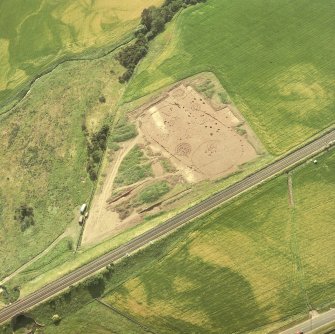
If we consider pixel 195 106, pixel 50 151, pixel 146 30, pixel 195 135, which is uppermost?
pixel 146 30

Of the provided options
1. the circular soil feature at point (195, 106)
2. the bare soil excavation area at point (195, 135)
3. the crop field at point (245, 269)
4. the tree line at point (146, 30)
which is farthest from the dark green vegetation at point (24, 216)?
the circular soil feature at point (195, 106)

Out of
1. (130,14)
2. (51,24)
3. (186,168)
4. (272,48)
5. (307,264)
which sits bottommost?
(307,264)

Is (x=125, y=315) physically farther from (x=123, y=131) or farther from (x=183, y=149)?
(x=123, y=131)

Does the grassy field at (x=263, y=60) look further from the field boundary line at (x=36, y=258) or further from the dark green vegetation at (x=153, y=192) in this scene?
the field boundary line at (x=36, y=258)

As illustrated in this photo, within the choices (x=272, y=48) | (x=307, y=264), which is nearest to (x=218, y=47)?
(x=272, y=48)

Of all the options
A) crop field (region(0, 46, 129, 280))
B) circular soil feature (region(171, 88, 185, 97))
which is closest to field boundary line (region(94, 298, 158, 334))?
crop field (region(0, 46, 129, 280))

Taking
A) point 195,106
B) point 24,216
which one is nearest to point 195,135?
point 195,106

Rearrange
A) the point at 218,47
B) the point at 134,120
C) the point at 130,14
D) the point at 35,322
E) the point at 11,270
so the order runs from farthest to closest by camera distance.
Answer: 1. the point at 130,14
2. the point at 218,47
3. the point at 134,120
4. the point at 11,270
5. the point at 35,322

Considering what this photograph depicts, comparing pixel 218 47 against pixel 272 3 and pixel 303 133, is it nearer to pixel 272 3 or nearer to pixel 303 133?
pixel 272 3
